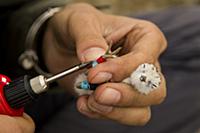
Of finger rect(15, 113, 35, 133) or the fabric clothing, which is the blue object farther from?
the fabric clothing

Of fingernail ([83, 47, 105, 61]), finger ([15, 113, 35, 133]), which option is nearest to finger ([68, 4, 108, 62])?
fingernail ([83, 47, 105, 61])

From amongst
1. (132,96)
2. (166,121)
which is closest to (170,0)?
(166,121)

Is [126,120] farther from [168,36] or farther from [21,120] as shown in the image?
[168,36]

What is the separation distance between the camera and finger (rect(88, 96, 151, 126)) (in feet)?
1.64

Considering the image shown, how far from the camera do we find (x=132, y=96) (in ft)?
1.60

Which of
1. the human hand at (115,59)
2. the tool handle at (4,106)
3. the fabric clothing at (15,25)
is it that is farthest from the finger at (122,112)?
the fabric clothing at (15,25)

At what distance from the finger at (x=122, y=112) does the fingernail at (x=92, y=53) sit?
5 cm

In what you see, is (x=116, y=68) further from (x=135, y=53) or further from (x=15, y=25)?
(x=15, y=25)

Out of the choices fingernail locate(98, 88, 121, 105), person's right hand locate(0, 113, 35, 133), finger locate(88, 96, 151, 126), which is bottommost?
finger locate(88, 96, 151, 126)

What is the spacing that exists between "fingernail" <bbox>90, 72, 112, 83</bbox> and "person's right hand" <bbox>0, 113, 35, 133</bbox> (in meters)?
0.10

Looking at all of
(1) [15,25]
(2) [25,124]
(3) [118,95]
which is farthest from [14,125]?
(1) [15,25]

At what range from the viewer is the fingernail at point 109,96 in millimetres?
464

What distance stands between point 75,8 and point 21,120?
27 cm

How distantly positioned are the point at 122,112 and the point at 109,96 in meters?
0.07
